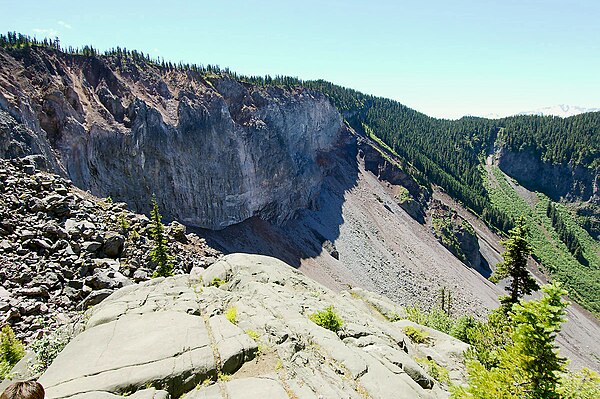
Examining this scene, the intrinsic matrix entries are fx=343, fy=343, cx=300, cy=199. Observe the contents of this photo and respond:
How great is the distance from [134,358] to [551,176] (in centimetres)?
21461

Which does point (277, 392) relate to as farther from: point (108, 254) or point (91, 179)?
point (91, 179)

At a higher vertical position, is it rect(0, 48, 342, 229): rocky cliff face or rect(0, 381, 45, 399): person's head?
rect(0, 48, 342, 229): rocky cliff face

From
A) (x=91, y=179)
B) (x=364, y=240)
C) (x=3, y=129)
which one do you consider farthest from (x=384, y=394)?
(x=364, y=240)

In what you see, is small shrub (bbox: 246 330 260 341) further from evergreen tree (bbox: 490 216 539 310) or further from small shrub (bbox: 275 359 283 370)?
evergreen tree (bbox: 490 216 539 310)

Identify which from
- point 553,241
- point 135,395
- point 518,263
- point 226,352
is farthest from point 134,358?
point 553,241

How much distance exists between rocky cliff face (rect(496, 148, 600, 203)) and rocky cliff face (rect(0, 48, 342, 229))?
498ft

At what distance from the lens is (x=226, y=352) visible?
1191 centimetres

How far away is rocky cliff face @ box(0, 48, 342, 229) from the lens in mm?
41469

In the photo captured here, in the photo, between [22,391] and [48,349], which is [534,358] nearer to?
[22,391]

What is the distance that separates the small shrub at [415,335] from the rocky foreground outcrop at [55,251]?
1874 centimetres

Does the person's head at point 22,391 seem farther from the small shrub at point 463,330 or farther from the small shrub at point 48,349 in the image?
the small shrub at point 463,330

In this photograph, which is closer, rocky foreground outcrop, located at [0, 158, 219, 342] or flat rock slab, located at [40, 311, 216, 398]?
flat rock slab, located at [40, 311, 216, 398]

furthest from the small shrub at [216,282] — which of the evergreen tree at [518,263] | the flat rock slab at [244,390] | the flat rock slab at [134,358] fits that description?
the evergreen tree at [518,263]

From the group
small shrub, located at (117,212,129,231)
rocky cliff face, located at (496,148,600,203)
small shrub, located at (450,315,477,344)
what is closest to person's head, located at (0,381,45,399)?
small shrub, located at (117,212,129,231)
